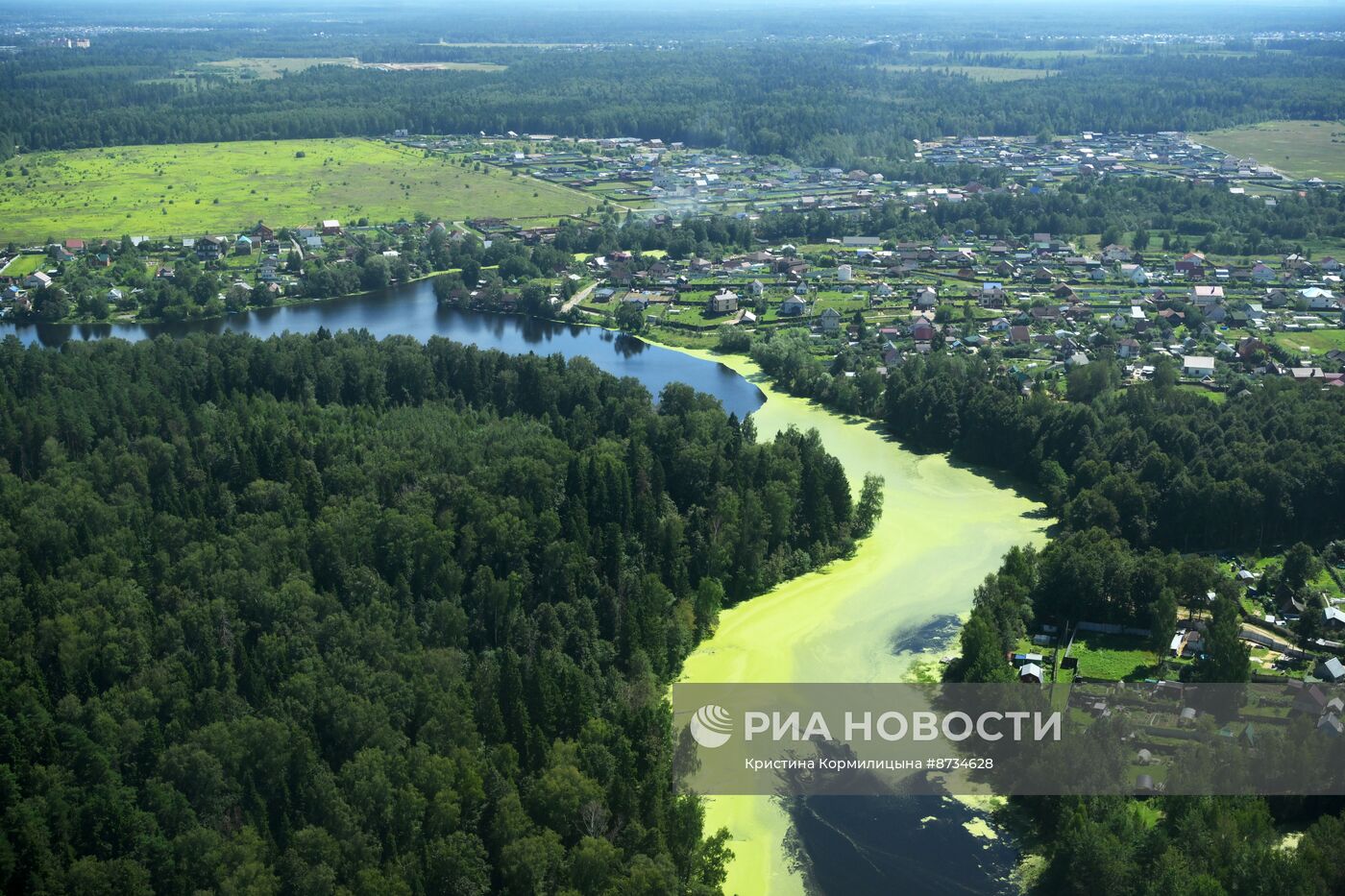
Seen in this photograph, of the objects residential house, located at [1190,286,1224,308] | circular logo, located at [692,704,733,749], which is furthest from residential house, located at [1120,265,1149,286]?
circular logo, located at [692,704,733,749]

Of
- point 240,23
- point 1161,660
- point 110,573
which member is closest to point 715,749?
point 1161,660

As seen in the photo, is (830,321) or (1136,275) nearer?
(830,321)

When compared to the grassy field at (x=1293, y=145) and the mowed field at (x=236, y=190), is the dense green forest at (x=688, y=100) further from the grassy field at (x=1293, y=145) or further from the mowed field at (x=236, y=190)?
the mowed field at (x=236, y=190)

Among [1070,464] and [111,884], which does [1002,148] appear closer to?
[1070,464]

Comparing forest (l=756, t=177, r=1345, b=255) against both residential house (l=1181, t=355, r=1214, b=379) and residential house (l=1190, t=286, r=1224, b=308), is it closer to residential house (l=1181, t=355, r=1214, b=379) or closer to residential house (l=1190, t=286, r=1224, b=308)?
residential house (l=1190, t=286, r=1224, b=308)

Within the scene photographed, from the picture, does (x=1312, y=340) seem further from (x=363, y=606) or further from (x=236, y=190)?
(x=236, y=190)

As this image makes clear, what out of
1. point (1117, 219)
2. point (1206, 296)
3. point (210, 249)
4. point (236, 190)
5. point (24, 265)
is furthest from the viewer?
point (236, 190)

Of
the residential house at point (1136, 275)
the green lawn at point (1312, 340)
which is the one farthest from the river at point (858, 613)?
the residential house at point (1136, 275)

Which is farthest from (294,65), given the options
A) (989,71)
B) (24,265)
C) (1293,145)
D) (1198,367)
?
(1198,367)
